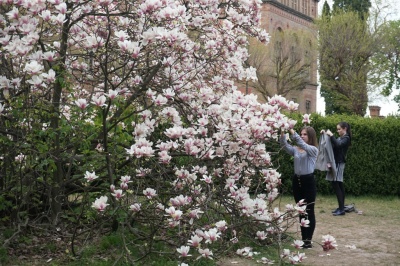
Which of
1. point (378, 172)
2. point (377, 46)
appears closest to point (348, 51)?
point (377, 46)

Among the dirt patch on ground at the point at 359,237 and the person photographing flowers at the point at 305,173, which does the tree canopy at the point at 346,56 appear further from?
the person photographing flowers at the point at 305,173

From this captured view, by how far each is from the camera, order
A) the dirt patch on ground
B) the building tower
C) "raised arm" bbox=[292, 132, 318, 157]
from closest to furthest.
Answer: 1. the dirt patch on ground
2. "raised arm" bbox=[292, 132, 318, 157]
3. the building tower

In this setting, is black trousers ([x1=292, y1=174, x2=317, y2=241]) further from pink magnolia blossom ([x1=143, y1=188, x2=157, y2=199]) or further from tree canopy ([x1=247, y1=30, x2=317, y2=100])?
tree canopy ([x1=247, y1=30, x2=317, y2=100])

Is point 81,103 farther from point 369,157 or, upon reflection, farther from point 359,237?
point 369,157

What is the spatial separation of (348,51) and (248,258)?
33830 millimetres

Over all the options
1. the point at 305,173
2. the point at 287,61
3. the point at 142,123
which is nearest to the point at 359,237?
the point at 305,173

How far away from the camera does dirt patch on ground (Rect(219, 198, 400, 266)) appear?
8.02 metres

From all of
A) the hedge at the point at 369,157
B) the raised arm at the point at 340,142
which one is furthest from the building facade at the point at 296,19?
the raised arm at the point at 340,142

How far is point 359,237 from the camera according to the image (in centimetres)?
998

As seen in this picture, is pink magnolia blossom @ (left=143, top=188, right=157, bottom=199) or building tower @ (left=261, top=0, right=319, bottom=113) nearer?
pink magnolia blossom @ (left=143, top=188, right=157, bottom=199)

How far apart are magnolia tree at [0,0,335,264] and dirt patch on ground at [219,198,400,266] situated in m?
0.71

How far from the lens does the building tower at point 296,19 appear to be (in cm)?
5378

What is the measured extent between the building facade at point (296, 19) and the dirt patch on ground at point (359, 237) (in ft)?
121

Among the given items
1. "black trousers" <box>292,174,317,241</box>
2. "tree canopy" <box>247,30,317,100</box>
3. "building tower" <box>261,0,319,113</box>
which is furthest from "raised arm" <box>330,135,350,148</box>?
"building tower" <box>261,0,319,113</box>
